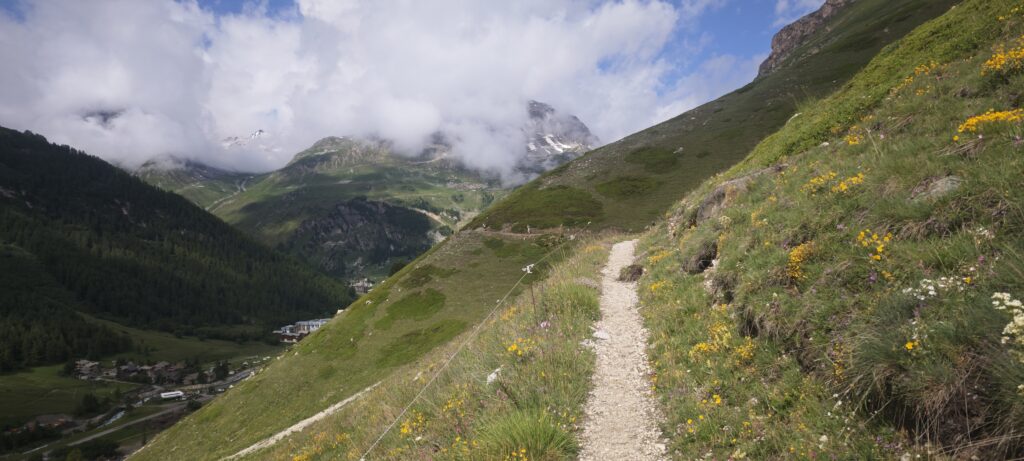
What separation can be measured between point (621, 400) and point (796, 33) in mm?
212568

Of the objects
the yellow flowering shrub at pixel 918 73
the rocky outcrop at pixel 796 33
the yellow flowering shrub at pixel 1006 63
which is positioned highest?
the rocky outcrop at pixel 796 33

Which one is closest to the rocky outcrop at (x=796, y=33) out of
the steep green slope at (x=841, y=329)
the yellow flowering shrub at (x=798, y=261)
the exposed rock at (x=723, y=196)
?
the exposed rock at (x=723, y=196)

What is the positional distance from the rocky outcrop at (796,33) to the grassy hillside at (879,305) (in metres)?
164

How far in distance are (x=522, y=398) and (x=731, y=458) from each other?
4414 millimetres

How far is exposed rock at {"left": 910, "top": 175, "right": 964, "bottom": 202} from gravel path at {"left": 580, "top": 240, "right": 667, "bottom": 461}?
6814mm

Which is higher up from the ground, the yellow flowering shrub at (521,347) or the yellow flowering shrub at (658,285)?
the yellow flowering shrub at (521,347)

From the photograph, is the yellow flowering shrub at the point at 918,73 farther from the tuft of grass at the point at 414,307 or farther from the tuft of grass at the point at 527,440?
the tuft of grass at the point at 414,307

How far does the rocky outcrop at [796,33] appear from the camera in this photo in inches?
6058

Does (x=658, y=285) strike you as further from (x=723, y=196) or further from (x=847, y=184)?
(x=847, y=184)

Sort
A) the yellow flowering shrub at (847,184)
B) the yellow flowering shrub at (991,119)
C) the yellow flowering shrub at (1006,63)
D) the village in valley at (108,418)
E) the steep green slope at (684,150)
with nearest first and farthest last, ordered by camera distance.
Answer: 1. the yellow flowering shrub at (991,119)
2. the yellow flowering shrub at (847,184)
3. the yellow flowering shrub at (1006,63)
4. the steep green slope at (684,150)
5. the village in valley at (108,418)

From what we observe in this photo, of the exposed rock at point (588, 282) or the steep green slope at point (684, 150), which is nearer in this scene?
the exposed rock at point (588, 282)

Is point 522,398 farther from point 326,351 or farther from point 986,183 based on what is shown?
point 326,351

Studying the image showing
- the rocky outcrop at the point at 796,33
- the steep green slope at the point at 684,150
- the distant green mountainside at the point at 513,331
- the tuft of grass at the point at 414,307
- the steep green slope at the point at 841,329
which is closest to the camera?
the steep green slope at the point at 841,329

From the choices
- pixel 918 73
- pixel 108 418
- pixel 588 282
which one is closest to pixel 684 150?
pixel 918 73
